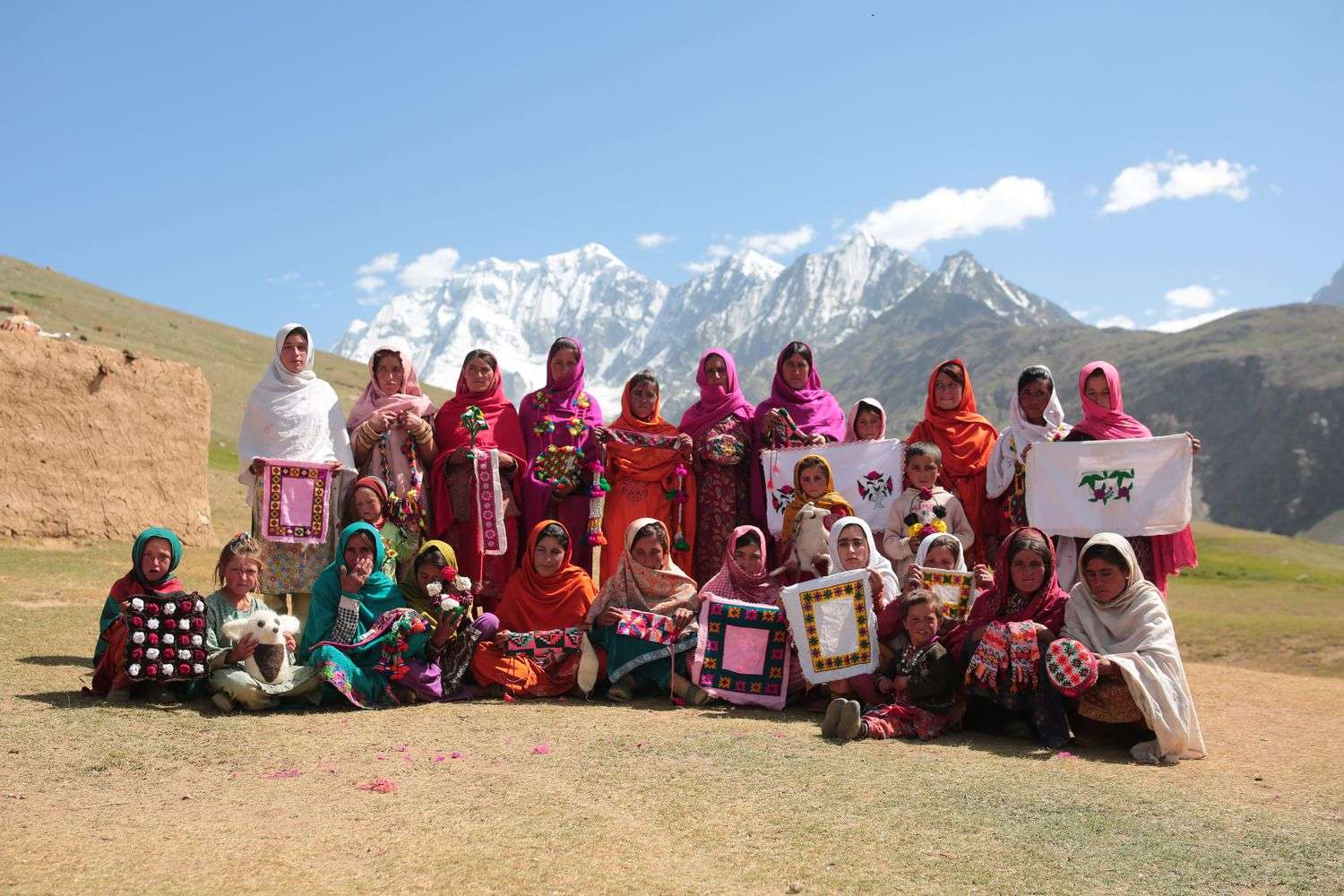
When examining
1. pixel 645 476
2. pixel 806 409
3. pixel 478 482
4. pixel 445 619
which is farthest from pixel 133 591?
pixel 806 409

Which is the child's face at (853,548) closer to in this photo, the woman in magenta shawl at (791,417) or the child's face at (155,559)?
the woman in magenta shawl at (791,417)

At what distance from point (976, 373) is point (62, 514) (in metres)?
186

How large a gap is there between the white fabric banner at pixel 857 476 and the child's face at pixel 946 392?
0.44 metres

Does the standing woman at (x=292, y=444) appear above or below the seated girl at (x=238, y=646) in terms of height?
above

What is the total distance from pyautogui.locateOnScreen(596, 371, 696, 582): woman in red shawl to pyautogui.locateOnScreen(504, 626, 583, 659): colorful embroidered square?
1.16m

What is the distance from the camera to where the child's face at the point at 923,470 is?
295 inches

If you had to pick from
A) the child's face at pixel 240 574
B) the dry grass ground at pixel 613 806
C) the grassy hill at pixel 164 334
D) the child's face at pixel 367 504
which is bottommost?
the dry grass ground at pixel 613 806

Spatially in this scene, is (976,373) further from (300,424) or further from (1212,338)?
(300,424)

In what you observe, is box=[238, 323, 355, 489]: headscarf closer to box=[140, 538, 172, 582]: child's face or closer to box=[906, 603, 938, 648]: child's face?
box=[140, 538, 172, 582]: child's face

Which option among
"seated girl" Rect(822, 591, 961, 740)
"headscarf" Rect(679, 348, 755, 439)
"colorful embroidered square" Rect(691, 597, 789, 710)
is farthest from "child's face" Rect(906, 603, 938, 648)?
"headscarf" Rect(679, 348, 755, 439)

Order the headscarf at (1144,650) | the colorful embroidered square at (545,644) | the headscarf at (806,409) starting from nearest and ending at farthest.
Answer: the headscarf at (1144,650)
the colorful embroidered square at (545,644)
the headscarf at (806,409)

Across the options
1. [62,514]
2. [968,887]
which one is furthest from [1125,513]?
[62,514]

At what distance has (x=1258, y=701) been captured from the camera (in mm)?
8234

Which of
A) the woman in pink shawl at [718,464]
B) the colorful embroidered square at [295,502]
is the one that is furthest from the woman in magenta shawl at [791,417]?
the colorful embroidered square at [295,502]
